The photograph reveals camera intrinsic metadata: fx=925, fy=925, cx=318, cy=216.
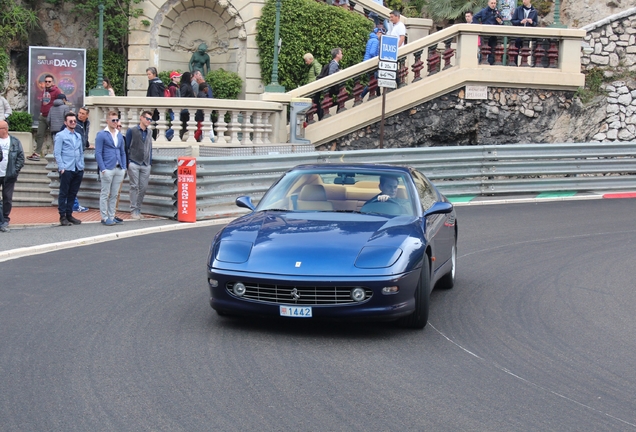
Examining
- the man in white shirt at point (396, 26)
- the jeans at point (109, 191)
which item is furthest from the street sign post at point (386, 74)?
the jeans at point (109, 191)

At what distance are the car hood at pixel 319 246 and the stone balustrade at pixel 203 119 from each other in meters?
10.9

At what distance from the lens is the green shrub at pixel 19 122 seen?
2172 centimetres

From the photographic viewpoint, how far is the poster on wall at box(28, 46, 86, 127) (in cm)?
2286

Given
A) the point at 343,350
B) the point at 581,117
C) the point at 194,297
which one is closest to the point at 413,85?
the point at 581,117

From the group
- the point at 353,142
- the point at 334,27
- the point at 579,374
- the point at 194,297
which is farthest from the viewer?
the point at 334,27

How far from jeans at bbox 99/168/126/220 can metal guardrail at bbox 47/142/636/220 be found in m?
1.34

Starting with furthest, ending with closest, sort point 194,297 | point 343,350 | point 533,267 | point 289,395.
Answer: point 533,267, point 194,297, point 343,350, point 289,395

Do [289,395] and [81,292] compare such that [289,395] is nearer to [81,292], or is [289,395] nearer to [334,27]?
[81,292]

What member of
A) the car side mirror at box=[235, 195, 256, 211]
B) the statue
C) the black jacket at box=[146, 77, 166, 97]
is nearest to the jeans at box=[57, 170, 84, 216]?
the black jacket at box=[146, 77, 166, 97]

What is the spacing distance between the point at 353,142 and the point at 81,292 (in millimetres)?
12383

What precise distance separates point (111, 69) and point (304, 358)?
69.1 ft

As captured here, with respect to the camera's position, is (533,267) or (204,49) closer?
(533,267)

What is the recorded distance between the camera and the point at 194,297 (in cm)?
896

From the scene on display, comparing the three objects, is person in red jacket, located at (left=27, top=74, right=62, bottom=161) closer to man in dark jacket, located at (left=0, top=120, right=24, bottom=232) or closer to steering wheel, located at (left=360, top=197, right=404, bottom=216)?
man in dark jacket, located at (left=0, top=120, right=24, bottom=232)
